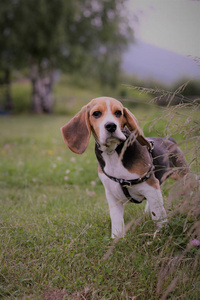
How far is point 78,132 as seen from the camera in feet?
9.13

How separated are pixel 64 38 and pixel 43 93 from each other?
4.16m

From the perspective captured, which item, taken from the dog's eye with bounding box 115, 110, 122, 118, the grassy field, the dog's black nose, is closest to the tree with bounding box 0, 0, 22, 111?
the grassy field

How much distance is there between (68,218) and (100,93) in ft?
62.1

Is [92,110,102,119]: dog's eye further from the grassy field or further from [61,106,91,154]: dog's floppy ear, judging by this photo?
the grassy field

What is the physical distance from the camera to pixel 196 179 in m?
2.08

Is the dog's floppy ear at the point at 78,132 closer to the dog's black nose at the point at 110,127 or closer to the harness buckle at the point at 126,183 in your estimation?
the dog's black nose at the point at 110,127

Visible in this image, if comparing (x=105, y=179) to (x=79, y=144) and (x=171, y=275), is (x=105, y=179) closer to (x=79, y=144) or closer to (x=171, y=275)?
(x=79, y=144)

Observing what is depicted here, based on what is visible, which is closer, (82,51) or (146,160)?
(146,160)

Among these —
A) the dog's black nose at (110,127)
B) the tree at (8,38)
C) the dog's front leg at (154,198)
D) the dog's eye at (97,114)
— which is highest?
the dog's eye at (97,114)

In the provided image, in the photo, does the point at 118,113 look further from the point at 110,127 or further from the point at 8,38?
the point at 8,38

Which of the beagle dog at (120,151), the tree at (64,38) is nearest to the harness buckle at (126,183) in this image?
the beagle dog at (120,151)

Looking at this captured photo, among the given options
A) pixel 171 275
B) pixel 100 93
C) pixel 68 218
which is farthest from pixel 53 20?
pixel 171 275

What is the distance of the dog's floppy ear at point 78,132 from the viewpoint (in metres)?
2.75

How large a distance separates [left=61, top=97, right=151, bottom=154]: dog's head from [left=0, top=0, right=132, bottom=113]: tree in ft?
53.0
